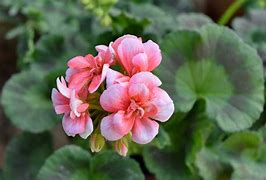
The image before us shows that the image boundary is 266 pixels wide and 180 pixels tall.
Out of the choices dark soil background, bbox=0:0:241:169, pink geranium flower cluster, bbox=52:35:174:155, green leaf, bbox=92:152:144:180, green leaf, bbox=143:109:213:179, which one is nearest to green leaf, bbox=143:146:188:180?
green leaf, bbox=143:109:213:179

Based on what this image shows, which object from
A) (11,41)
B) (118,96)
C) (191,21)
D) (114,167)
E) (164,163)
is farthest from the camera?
(11,41)

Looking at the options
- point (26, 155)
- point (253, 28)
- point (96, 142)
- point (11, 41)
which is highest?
point (96, 142)

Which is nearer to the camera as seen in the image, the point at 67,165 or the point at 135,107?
the point at 135,107

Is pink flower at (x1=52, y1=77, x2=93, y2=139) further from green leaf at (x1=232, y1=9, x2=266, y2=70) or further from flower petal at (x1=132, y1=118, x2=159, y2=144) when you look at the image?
green leaf at (x1=232, y1=9, x2=266, y2=70)

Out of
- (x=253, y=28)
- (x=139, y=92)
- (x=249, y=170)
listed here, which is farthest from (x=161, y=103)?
(x=253, y=28)

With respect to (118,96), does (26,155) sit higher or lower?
lower

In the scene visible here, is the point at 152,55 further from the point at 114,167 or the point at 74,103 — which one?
the point at 114,167

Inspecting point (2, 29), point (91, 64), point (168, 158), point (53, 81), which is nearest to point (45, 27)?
point (53, 81)

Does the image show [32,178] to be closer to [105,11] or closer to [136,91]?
[105,11]
